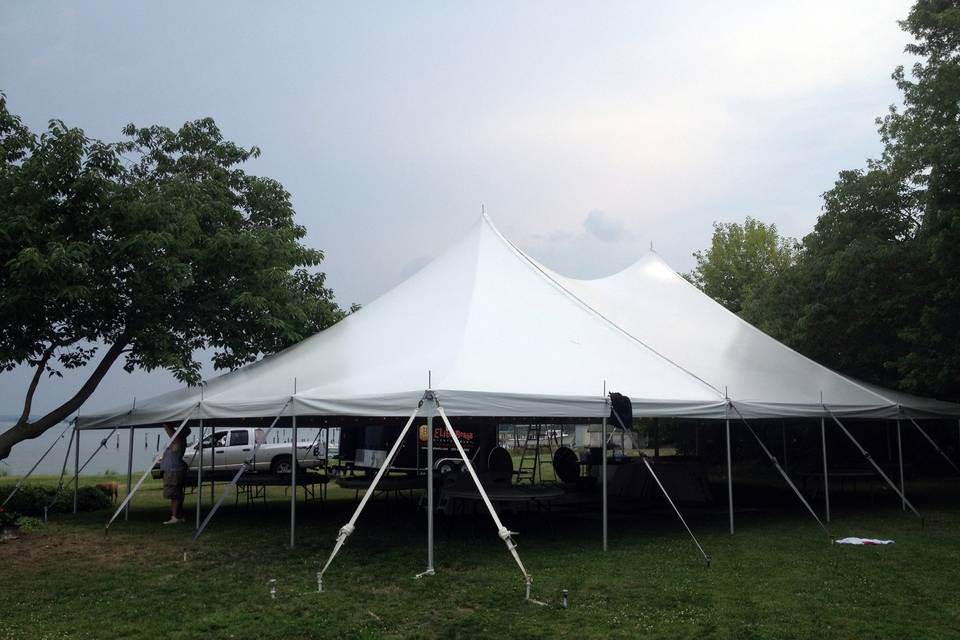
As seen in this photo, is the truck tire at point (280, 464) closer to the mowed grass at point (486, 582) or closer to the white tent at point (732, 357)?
the mowed grass at point (486, 582)

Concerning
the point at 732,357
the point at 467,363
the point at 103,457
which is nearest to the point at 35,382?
the point at 467,363

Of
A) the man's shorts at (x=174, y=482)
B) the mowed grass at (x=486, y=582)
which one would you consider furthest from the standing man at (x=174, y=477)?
the mowed grass at (x=486, y=582)

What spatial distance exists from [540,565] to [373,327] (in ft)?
14.4

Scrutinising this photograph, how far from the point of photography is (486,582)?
705cm

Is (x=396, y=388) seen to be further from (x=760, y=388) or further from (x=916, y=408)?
(x=916, y=408)

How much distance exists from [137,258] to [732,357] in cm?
805

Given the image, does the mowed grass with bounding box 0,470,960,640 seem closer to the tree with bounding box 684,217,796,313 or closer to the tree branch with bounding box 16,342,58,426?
the tree branch with bounding box 16,342,58,426

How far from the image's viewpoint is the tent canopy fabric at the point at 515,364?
8414mm

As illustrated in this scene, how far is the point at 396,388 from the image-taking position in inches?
329

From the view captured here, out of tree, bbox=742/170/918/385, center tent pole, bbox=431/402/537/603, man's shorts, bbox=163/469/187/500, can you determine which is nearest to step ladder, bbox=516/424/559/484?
man's shorts, bbox=163/469/187/500

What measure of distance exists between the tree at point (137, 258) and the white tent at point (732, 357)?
14.6ft

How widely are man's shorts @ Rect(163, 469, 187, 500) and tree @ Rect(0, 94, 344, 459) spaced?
1321 millimetres

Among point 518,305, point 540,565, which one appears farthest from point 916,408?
point 540,565

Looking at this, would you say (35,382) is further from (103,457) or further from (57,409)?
(103,457)
